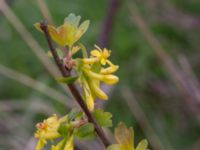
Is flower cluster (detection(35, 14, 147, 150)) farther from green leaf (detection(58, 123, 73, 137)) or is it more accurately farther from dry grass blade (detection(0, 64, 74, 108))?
dry grass blade (detection(0, 64, 74, 108))

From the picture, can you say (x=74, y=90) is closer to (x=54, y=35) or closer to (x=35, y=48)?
(x=54, y=35)

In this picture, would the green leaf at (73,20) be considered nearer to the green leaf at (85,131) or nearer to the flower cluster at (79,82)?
the flower cluster at (79,82)

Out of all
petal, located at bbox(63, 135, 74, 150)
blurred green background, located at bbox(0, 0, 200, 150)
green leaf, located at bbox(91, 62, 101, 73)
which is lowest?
petal, located at bbox(63, 135, 74, 150)

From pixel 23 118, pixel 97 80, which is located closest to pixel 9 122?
pixel 23 118

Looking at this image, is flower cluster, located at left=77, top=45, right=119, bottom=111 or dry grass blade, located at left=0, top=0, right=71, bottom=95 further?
dry grass blade, located at left=0, top=0, right=71, bottom=95

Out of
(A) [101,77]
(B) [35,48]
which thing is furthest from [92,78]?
(B) [35,48]

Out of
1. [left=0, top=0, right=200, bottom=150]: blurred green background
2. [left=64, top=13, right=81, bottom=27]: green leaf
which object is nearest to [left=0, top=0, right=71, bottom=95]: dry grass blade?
[left=0, top=0, right=200, bottom=150]: blurred green background
